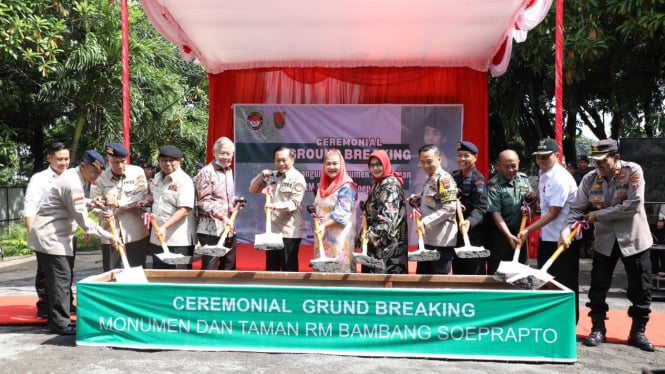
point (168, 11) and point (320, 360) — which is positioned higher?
point (168, 11)

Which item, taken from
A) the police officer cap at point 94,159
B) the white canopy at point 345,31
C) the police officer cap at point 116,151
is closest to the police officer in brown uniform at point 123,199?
the police officer cap at point 116,151

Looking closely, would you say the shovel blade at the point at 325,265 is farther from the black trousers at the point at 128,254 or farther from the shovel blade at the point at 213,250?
the black trousers at the point at 128,254

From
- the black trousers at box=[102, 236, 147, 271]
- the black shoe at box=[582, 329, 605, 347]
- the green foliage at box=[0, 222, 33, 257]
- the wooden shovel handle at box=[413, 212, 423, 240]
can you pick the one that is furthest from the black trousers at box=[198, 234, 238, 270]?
the green foliage at box=[0, 222, 33, 257]

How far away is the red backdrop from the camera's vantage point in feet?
23.7

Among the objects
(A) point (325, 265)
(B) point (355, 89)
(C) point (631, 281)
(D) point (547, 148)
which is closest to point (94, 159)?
(A) point (325, 265)

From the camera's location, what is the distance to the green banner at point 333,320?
12.3 ft

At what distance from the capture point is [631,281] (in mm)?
4387

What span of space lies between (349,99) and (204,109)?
10005 mm

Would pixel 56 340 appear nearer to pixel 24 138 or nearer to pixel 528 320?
pixel 528 320

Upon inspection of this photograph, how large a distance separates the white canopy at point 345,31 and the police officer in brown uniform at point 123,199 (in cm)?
168

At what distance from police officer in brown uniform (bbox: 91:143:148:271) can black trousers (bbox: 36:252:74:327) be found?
440mm

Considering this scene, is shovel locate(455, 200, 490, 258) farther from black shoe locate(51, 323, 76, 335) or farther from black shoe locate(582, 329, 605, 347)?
black shoe locate(51, 323, 76, 335)

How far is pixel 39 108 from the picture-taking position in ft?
44.8

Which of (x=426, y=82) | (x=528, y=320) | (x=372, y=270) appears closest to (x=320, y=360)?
(x=372, y=270)
